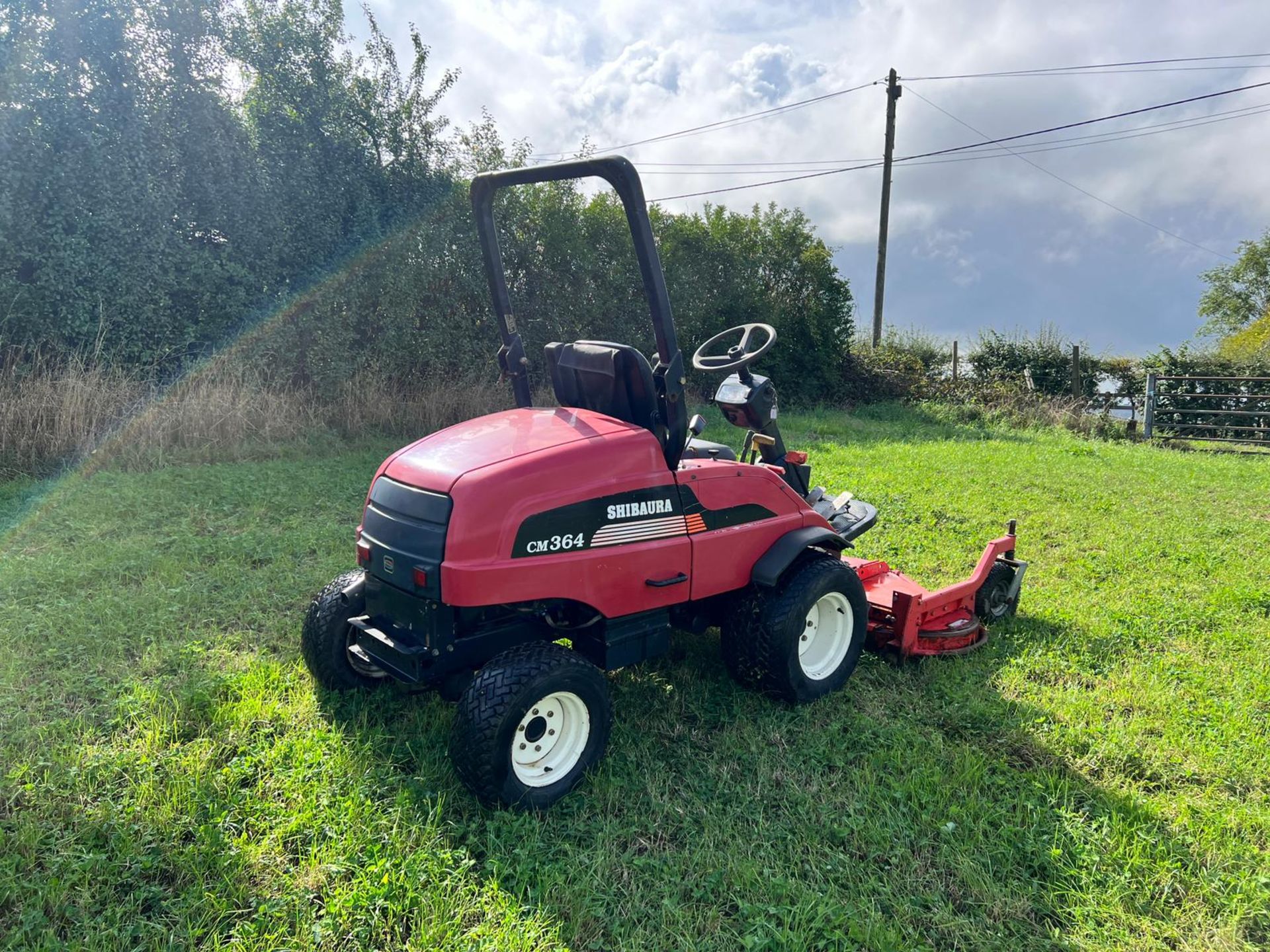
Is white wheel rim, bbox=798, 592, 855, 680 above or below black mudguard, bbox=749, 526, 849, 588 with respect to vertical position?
below

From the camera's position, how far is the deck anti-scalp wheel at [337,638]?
3.01 meters

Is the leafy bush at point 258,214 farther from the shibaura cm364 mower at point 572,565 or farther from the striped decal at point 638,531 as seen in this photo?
the striped decal at point 638,531

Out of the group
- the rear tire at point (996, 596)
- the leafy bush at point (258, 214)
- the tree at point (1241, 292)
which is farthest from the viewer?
the tree at point (1241, 292)

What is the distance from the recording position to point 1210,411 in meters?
13.1

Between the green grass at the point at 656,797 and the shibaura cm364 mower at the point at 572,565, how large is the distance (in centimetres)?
21

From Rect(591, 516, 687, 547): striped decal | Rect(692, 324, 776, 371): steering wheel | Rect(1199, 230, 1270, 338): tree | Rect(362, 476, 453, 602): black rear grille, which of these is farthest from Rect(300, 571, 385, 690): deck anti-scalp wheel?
Rect(1199, 230, 1270, 338): tree

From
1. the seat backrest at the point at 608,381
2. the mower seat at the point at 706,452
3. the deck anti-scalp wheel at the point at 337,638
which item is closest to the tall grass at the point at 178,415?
the deck anti-scalp wheel at the point at 337,638

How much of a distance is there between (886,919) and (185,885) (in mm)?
1941

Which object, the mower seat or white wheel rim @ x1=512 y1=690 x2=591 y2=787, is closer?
white wheel rim @ x1=512 y1=690 x2=591 y2=787

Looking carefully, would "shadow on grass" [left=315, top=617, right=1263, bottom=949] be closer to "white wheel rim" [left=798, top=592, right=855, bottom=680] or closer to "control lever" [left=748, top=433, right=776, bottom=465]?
"white wheel rim" [left=798, top=592, right=855, bottom=680]

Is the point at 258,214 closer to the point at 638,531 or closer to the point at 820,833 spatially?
the point at 638,531

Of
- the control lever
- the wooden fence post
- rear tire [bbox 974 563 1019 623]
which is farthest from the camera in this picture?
the wooden fence post

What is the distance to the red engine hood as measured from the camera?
8.18 ft

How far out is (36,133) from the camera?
736cm
